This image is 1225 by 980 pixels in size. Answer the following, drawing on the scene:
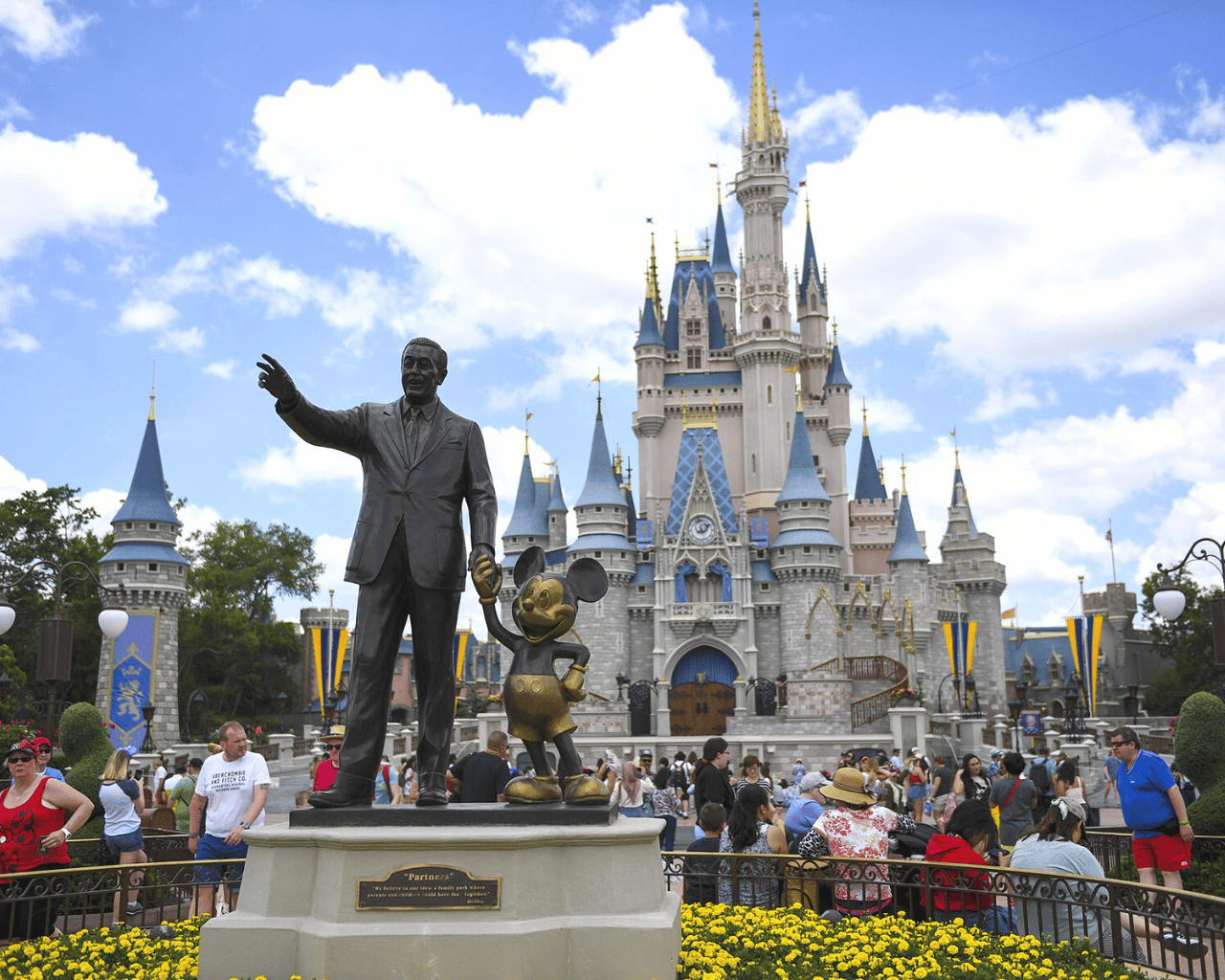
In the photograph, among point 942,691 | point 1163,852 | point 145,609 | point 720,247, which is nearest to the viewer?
point 1163,852

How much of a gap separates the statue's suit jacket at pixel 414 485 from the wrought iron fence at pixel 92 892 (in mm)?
2396

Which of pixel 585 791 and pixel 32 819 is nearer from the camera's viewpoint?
pixel 585 791

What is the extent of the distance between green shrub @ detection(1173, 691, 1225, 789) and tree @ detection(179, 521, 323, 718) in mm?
42804

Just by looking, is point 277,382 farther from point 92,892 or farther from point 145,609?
point 145,609

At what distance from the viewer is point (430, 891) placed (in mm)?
5180

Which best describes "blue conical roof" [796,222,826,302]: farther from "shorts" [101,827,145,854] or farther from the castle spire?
"shorts" [101,827,145,854]

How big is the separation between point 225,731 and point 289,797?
18.8 meters

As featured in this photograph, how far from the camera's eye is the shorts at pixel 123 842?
8.66 metres

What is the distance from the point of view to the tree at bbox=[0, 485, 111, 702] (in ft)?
128

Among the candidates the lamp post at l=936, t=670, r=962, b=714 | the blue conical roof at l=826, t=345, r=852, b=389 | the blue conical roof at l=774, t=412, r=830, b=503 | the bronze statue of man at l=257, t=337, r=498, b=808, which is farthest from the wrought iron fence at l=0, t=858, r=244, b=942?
the blue conical roof at l=826, t=345, r=852, b=389

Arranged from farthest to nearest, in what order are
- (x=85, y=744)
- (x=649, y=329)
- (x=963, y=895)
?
(x=649, y=329) < (x=85, y=744) < (x=963, y=895)

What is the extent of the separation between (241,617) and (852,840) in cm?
4600

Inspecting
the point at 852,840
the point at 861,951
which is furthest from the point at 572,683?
the point at 852,840

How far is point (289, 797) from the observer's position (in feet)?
83.5
